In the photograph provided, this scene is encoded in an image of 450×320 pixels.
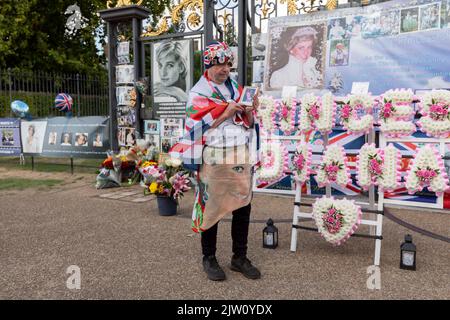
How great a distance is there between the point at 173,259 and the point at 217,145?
1.29 m

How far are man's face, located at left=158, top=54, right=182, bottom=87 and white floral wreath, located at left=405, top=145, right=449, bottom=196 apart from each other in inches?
201

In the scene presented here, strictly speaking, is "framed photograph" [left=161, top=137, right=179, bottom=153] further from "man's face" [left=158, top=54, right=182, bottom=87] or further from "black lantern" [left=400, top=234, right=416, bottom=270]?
"black lantern" [left=400, top=234, right=416, bottom=270]

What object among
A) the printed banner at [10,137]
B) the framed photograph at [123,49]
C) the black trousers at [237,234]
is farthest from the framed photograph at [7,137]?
the black trousers at [237,234]

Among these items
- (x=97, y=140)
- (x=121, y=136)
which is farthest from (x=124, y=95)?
(x=97, y=140)

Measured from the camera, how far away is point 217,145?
3402mm

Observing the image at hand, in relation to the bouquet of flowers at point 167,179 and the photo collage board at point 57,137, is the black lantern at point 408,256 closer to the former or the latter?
the bouquet of flowers at point 167,179

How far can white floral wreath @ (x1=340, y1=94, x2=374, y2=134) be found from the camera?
3.91 metres

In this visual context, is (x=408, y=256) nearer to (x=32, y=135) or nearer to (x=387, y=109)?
(x=387, y=109)

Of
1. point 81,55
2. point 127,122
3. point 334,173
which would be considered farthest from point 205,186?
point 81,55

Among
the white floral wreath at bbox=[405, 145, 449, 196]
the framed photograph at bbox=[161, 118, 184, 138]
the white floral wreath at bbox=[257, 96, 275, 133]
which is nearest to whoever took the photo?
the white floral wreath at bbox=[405, 145, 449, 196]

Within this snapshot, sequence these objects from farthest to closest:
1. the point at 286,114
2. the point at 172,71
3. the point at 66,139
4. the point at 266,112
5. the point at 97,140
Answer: the point at 66,139 → the point at 97,140 → the point at 172,71 → the point at 266,112 → the point at 286,114

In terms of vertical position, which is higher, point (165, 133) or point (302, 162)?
point (165, 133)

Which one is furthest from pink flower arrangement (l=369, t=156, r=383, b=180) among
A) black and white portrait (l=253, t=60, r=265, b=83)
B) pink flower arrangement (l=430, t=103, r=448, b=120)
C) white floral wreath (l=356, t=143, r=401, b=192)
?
Answer: black and white portrait (l=253, t=60, r=265, b=83)
